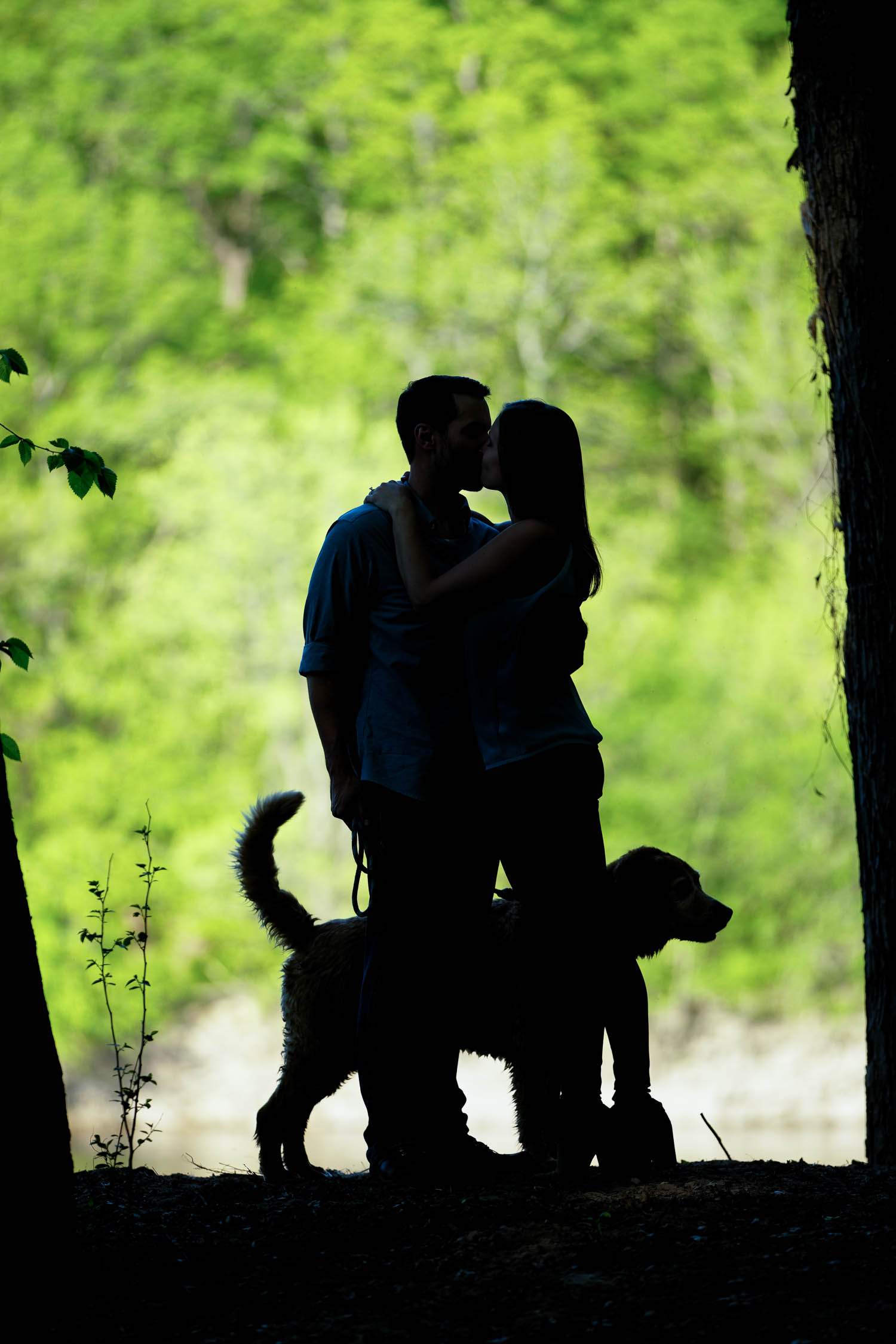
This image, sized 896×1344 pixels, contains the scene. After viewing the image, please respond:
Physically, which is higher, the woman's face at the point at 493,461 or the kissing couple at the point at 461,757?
the woman's face at the point at 493,461

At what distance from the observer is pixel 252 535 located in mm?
19031

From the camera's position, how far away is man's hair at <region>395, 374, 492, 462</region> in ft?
13.0

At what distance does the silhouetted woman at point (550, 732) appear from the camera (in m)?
3.49

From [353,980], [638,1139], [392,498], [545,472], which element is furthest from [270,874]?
[545,472]

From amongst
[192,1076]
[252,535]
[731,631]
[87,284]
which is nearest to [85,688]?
[252,535]

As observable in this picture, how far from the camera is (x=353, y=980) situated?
4.48 m

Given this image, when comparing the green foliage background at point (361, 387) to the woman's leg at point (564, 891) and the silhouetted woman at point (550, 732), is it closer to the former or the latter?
the silhouetted woman at point (550, 732)

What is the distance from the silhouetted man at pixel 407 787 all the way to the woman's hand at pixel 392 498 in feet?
0.17

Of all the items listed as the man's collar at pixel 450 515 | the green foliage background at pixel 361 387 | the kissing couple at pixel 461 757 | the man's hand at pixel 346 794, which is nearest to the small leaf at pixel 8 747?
the kissing couple at pixel 461 757

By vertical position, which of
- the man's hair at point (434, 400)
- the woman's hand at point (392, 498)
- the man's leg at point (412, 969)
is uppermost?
the man's hair at point (434, 400)

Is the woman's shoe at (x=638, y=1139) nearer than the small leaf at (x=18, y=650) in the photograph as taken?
No

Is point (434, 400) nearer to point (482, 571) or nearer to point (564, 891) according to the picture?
point (482, 571)

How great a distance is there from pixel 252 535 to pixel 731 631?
6444 mm

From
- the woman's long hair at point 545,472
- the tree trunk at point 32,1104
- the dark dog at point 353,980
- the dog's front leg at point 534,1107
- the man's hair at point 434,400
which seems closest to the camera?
the tree trunk at point 32,1104
